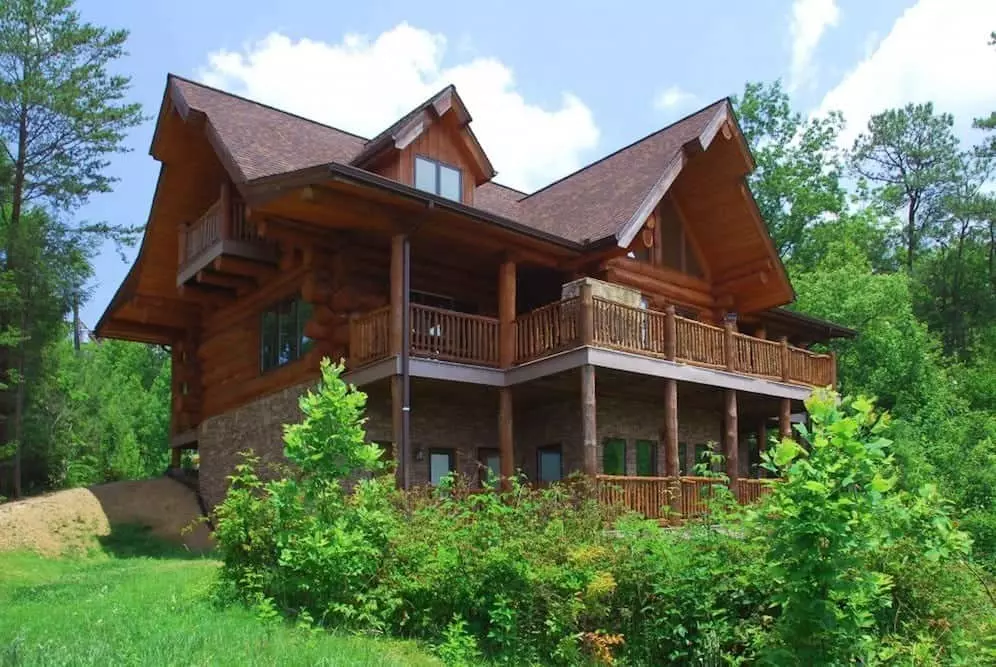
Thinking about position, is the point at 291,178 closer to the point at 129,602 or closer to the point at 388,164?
the point at 388,164

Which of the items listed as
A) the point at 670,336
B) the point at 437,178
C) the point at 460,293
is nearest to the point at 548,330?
the point at 670,336

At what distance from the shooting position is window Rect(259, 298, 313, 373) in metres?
20.0

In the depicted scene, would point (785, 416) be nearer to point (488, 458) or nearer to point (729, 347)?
point (729, 347)

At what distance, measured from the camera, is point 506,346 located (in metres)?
18.3

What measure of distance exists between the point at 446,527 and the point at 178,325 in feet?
56.3

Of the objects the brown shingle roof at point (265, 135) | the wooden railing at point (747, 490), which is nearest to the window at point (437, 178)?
the brown shingle roof at point (265, 135)

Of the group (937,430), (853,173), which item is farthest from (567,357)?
(853,173)

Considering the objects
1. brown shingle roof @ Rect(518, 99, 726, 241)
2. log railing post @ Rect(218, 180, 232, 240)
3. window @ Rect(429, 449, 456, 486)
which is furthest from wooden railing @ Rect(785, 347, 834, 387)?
log railing post @ Rect(218, 180, 232, 240)

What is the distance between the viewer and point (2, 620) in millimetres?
10547

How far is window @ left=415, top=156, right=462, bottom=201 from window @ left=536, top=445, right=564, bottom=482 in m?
5.82

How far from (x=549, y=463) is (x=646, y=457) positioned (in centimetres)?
257

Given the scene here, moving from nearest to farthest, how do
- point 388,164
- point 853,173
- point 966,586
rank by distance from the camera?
point 966,586, point 388,164, point 853,173

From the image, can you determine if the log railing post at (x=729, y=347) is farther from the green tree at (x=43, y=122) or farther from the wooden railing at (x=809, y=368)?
the green tree at (x=43, y=122)

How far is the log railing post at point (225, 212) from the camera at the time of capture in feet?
63.7
